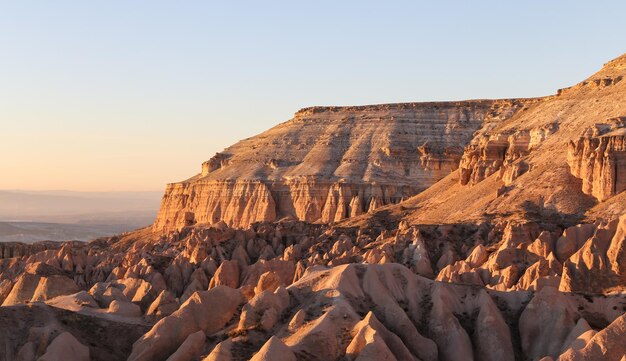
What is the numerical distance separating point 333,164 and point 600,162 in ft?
190

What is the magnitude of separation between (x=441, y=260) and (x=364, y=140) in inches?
2901

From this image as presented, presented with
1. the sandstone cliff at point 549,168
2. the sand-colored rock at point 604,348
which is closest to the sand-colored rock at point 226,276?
the sandstone cliff at point 549,168

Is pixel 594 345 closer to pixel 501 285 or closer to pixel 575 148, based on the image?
pixel 501 285

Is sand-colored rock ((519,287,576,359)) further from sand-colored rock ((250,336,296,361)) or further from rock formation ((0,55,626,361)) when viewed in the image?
sand-colored rock ((250,336,296,361))

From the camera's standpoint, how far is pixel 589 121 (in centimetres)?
11319

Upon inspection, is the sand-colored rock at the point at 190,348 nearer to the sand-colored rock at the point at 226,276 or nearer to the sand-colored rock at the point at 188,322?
the sand-colored rock at the point at 188,322

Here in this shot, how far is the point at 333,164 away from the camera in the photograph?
151 metres

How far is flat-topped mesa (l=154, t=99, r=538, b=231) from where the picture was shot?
463ft

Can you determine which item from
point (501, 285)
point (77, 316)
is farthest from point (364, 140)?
point (77, 316)

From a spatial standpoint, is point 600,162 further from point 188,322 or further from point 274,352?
point 274,352

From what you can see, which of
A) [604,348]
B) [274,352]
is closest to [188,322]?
[274,352]

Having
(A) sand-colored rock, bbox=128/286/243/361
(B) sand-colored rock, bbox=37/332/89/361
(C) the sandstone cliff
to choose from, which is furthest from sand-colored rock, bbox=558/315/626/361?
(C) the sandstone cliff

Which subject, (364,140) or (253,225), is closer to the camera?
(253,225)

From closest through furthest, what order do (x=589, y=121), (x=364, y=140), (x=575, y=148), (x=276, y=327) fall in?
(x=276, y=327), (x=575, y=148), (x=589, y=121), (x=364, y=140)
